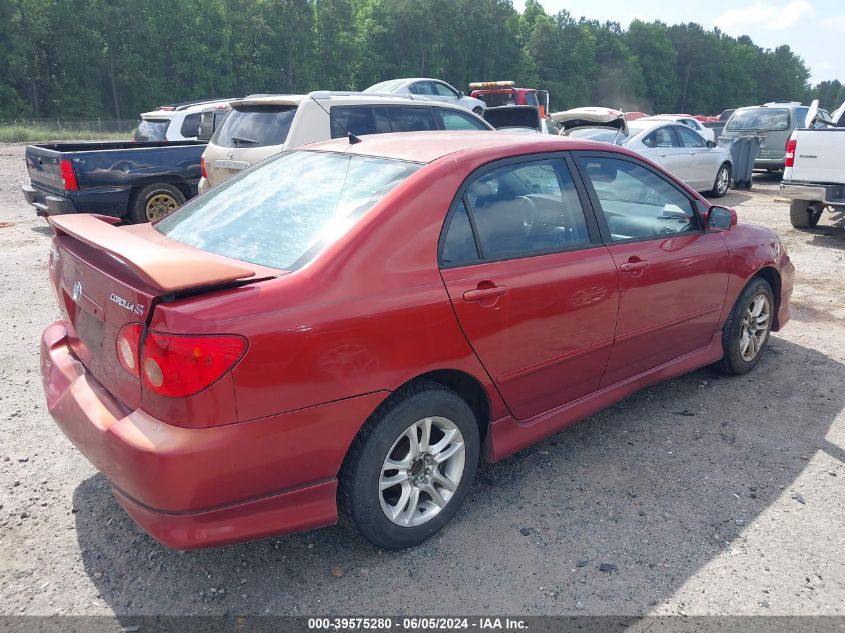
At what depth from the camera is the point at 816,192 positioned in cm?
882

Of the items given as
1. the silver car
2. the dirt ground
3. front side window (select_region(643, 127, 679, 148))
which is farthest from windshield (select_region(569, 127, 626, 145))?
the dirt ground

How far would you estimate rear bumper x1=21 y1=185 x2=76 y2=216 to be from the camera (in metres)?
8.02

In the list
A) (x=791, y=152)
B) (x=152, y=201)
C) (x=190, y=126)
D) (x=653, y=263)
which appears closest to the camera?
(x=653, y=263)

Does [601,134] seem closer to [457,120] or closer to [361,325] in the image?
[457,120]

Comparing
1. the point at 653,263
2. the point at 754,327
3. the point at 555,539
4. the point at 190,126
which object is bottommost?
the point at 555,539

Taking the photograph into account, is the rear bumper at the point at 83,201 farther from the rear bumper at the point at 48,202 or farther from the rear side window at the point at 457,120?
the rear side window at the point at 457,120

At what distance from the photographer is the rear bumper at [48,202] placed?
8.02 m

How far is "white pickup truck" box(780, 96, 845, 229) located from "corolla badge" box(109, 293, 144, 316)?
9.03m

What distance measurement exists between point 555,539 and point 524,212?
4.97 feet

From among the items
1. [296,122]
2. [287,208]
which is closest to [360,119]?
[296,122]

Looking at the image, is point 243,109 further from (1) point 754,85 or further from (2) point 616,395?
(1) point 754,85

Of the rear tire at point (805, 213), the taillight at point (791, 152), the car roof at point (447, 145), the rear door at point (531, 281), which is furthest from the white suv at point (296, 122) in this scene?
the rear tire at point (805, 213)

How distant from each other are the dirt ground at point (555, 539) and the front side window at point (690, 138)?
9.42m

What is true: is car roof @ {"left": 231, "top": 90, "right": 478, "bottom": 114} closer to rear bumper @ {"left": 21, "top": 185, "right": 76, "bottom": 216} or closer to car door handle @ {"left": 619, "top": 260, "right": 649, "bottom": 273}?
rear bumper @ {"left": 21, "top": 185, "right": 76, "bottom": 216}
